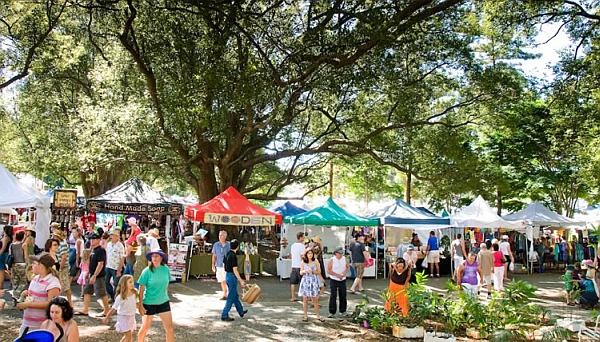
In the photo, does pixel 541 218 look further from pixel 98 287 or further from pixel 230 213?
pixel 98 287

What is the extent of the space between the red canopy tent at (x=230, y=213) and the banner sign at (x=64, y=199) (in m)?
3.39

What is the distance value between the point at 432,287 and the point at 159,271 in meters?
10.5

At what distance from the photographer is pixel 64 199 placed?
634 inches

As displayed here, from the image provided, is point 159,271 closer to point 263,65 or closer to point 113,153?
point 263,65

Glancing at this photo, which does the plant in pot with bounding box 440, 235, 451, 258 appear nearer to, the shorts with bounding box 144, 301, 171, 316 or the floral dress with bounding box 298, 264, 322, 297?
the floral dress with bounding box 298, 264, 322, 297

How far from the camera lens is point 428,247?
18.7 m

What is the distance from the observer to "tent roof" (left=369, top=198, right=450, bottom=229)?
18.0 m

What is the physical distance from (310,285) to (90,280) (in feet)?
12.8

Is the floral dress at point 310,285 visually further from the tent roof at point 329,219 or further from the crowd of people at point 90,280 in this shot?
the tent roof at point 329,219

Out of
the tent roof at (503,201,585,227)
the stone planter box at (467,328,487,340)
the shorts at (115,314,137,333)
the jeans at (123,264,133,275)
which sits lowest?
the stone planter box at (467,328,487,340)

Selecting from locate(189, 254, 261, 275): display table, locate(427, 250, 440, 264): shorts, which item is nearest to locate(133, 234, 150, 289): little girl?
locate(189, 254, 261, 275): display table

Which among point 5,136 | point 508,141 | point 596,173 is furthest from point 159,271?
point 5,136

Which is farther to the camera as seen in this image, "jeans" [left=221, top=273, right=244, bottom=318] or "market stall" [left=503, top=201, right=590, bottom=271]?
"market stall" [left=503, top=201, right=590, bottom=271]

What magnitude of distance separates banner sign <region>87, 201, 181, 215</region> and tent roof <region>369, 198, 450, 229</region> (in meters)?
6.94
